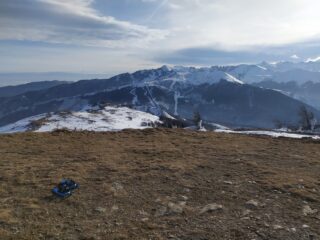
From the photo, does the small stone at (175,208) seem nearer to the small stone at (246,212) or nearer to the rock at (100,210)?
the small stone at (246,212)

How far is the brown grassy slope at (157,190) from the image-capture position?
580 inches

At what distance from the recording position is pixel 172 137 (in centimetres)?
3553

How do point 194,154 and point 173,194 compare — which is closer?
point 173,194

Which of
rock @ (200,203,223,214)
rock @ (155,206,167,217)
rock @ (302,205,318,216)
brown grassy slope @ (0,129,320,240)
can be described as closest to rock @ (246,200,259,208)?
brown grassy slope @ (0,129,320,240)

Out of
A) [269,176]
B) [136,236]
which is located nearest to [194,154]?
[269,176]

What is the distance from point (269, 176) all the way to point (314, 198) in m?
3.62

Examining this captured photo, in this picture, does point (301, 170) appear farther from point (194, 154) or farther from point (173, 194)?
point (173, 194)

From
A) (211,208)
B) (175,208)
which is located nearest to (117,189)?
(175,208)

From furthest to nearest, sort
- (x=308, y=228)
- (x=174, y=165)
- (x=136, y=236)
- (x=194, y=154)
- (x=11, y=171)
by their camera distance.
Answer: (x=194, y=154)
(x=174, y=165)
(x=11, y=171)
(x=308, y=228)
(x=136, y=236)

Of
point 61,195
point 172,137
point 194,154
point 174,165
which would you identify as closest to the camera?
point 61,195

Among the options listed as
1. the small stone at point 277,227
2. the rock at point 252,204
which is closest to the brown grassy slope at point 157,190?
the small stone at point 277,227

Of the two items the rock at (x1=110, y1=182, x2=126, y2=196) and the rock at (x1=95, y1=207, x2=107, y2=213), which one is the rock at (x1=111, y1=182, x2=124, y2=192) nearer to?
the rock at (x1=110, y1=182, x2=126, y2=196)

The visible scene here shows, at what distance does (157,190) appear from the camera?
752 inches

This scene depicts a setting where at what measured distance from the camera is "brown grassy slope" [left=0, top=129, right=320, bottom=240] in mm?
14727
